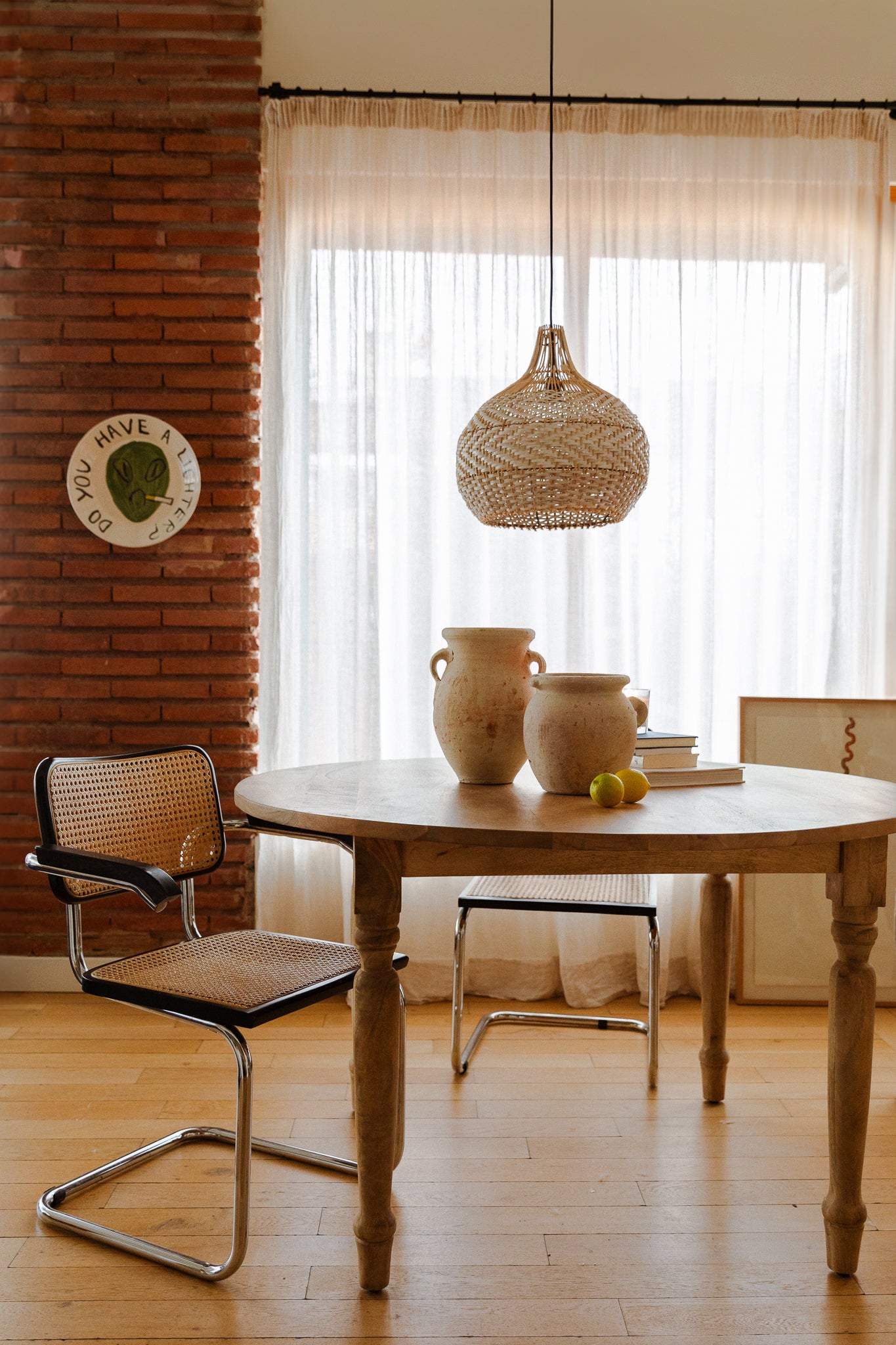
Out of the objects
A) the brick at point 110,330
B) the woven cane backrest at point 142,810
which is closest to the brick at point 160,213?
the brick at point 110,330

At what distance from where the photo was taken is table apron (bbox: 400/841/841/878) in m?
1.68

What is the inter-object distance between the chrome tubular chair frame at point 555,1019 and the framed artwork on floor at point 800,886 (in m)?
0.48

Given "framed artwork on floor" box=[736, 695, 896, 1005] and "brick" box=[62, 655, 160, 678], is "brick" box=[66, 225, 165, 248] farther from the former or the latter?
"framed artwork on floor" box=[736, 695, 896, 1005]

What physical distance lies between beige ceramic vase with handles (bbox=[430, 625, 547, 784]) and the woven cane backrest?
55 cm

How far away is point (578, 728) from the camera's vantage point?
6.59ft

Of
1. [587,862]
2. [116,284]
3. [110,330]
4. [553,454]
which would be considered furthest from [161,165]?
[587,862]

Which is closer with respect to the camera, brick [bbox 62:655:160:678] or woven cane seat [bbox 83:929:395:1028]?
woven cane seat [bbox 83:929:395:1028]

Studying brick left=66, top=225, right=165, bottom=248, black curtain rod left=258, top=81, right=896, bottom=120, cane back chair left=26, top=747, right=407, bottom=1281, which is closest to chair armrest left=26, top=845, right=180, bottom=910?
cane back chair left=26, top=747, right=407, bottom=1281

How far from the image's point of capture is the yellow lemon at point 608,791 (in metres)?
1.90

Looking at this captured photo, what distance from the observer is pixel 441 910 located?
3.38 metres

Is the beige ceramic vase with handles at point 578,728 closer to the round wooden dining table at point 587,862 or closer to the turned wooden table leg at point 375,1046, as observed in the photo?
the round wooden dining table at point 587,862

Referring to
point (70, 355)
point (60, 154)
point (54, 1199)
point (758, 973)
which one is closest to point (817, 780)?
point (758, 973)

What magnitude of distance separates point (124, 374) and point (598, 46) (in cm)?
179

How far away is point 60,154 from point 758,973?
10.7 feet
